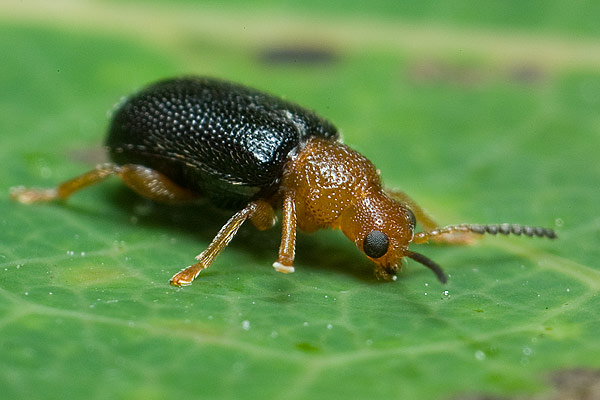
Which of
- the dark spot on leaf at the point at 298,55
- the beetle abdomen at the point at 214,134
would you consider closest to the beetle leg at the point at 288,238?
the beetle abdomen at the point at 214,134

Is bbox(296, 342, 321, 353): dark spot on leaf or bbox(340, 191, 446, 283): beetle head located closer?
bbox(296, 342, 321, 353): dark spot on leaf

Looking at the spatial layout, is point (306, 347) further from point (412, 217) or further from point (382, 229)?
point (412, 217)

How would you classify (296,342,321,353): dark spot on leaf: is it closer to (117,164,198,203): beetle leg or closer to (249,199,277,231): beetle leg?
(249,199,277,231): beetle leg

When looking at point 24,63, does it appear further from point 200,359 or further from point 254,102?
point 200,359

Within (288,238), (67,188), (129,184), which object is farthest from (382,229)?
(67,188)

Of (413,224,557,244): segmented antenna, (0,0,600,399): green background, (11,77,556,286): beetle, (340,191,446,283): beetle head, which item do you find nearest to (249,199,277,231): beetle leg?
(11,77,556,286): beetle

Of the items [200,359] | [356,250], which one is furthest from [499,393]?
[356,250]

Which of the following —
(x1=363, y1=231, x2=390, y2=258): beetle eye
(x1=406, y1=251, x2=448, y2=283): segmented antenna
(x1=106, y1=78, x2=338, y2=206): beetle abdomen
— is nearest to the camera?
(x1=406, y1=251, x2=448, y2=283): segmented antenna
